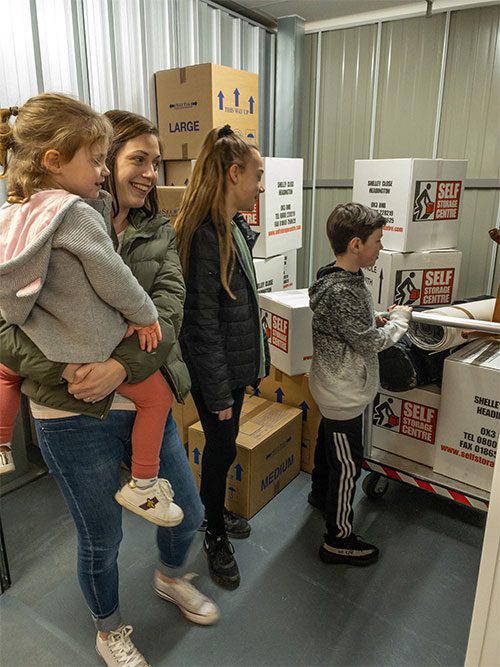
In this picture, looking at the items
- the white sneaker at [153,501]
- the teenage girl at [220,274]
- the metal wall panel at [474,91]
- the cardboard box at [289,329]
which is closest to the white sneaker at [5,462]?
the white sneaker at [153,501]

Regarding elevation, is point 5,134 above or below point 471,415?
above

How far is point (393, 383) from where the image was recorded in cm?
202

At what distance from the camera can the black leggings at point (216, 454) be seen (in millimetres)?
1745

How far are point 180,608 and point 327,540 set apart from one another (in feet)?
2.02

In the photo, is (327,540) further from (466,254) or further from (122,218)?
(466,254)

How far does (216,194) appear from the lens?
158 centimetres

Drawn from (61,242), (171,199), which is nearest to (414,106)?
(171,199)

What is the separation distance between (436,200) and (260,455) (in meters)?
1.51

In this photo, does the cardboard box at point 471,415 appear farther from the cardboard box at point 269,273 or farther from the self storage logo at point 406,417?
the cardboard box at point 269,273

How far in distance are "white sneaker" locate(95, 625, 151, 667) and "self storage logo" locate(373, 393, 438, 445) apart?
1.29 m

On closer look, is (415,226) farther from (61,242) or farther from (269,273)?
(61,242)

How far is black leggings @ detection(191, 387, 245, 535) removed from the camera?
1.75m

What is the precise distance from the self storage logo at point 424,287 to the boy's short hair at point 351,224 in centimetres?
78

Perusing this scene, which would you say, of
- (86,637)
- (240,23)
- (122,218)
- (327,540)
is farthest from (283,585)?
(240,23)
